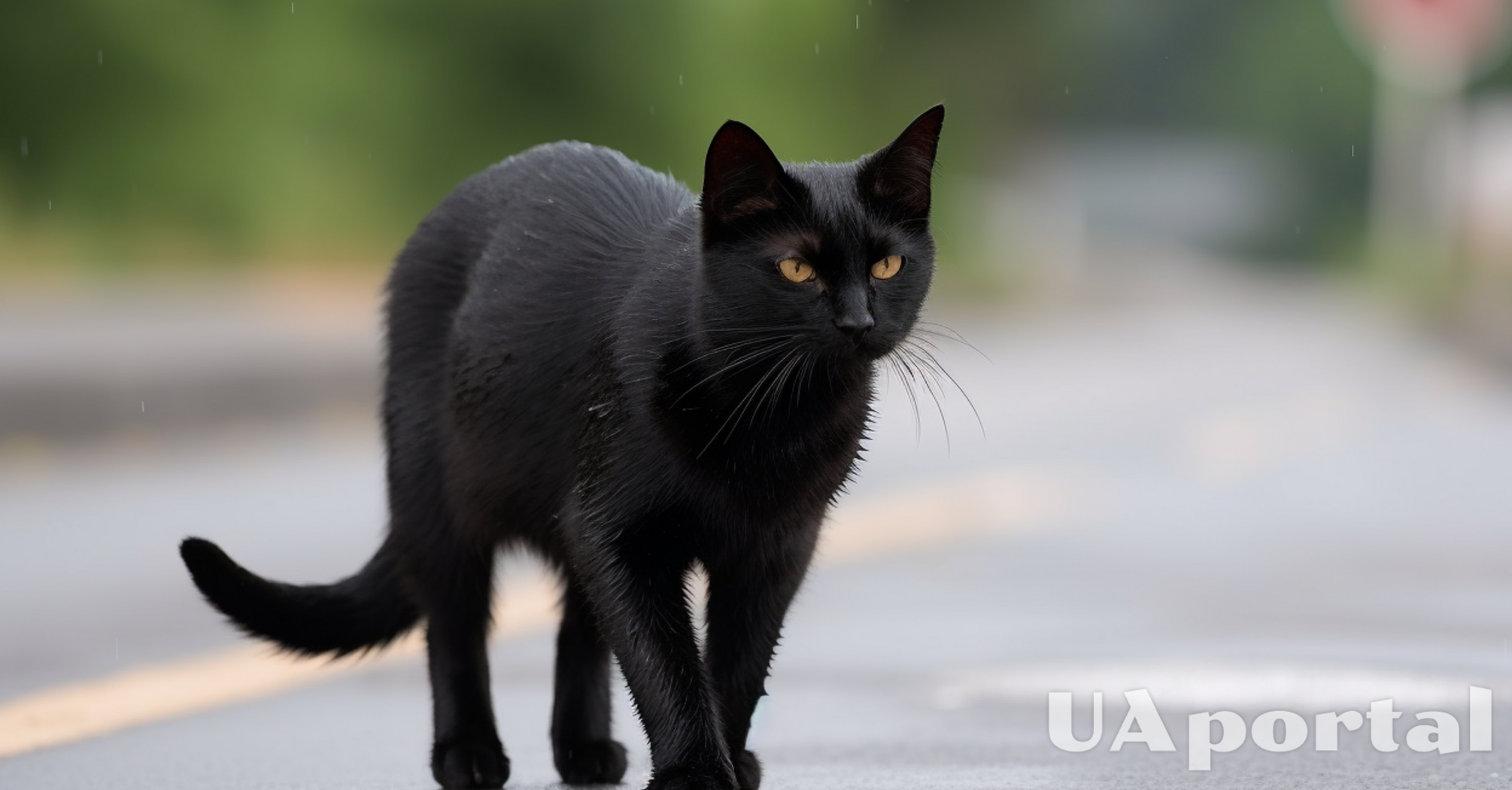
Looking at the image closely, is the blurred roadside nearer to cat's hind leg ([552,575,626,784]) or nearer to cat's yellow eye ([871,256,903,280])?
cat's hind leg ([552,575,626,784])

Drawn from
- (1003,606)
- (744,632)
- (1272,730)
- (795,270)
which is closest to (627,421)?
(795,270)

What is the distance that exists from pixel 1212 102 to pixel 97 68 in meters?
59.9

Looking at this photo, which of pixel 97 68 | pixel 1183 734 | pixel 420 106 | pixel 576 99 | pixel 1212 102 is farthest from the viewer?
pixel 1212 102

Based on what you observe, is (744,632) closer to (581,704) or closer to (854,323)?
(581,704)

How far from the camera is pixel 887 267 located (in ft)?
12.7

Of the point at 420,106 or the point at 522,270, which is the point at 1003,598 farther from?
the point at 420,106

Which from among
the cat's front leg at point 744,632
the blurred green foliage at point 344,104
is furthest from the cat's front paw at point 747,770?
the blurred green foliage at point 344,104

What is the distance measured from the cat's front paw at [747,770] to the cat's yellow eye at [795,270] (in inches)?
39.2

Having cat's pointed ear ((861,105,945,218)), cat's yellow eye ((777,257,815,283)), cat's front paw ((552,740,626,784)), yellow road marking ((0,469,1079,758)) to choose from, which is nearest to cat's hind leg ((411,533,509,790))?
cat's front paw ((552,740,626,784))

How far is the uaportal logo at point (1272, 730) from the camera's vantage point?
4824 mm

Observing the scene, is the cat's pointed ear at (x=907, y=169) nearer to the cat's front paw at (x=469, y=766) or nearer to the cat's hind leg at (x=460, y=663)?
the cat's hind leg at (x=460, y=663)

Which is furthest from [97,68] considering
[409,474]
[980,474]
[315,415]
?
[409,474]

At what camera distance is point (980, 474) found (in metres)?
11.2

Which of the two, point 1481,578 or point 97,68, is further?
point 97,68
